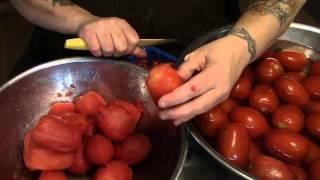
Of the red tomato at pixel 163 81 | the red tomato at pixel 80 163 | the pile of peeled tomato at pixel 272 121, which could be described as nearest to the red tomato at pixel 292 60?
the pile of peeled tomato at pixel 272 121

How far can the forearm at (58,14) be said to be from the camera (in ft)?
2.83

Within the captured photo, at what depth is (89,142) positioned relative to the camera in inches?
29.4

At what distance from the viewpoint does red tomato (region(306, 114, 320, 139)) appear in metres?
0.78

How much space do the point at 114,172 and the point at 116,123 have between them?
86mm

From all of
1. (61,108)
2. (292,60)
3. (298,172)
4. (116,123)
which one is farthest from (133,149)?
(292,60)

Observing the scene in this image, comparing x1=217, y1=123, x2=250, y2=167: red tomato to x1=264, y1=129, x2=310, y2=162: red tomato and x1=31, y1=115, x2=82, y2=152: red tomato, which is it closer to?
x1=264, y1=129, x2=310, y2=162: red tomato

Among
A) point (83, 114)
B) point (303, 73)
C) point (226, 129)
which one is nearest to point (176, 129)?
point (226, 129)

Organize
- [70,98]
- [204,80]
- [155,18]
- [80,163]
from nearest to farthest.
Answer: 1. [204,80]
2. [80,163]
3. [70,98]
4. [155,18]

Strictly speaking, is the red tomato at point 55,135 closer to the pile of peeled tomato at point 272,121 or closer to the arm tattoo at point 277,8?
the pile of peeled tomato at point 272,121

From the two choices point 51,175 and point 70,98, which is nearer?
point 51,175

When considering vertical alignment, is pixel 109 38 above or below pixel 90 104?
above

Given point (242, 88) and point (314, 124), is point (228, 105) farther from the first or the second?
point (314, 124)

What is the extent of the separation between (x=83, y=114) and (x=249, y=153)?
309 mm

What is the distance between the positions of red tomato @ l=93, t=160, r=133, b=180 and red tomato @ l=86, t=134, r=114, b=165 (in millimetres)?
13
